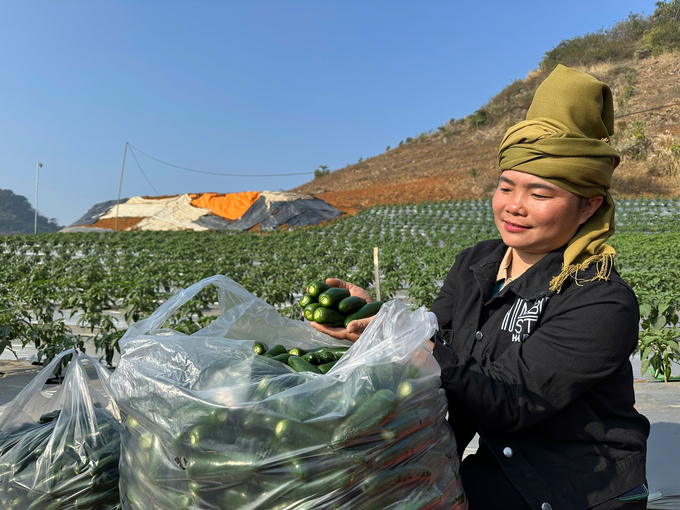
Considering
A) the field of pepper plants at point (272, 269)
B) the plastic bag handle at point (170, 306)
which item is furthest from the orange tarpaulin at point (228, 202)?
the plastic bag handle at point (170, 306)

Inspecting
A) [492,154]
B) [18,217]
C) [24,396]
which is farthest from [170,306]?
[18,217]

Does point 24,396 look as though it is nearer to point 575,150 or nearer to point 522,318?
point 522,318

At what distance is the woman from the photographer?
61.9 inches

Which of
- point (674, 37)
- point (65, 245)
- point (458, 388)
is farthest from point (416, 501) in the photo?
point (674, 37)

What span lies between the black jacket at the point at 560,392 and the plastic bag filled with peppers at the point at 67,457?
3.89 ft

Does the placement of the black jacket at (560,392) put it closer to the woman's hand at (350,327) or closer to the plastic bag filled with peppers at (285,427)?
the plastic bag filled with peppers at (285,427)

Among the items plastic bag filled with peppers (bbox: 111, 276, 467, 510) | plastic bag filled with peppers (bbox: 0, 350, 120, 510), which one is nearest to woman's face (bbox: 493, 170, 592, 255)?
plastic bag filled with peppers (bbox: 111, 276, 467, 510)

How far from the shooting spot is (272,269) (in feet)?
39.3

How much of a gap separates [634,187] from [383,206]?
17.4 metres

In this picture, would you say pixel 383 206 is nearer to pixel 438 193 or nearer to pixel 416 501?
pixel 438 193

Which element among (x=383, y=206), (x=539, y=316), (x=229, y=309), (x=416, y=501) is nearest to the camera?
(x=416, y=501)

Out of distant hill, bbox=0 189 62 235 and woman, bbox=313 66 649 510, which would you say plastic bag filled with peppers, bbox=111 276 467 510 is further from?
distant hill, bbox=0 189 62 235

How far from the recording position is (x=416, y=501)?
1.40 metres

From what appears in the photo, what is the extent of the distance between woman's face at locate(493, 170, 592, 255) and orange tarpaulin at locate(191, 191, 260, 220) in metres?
32.6
